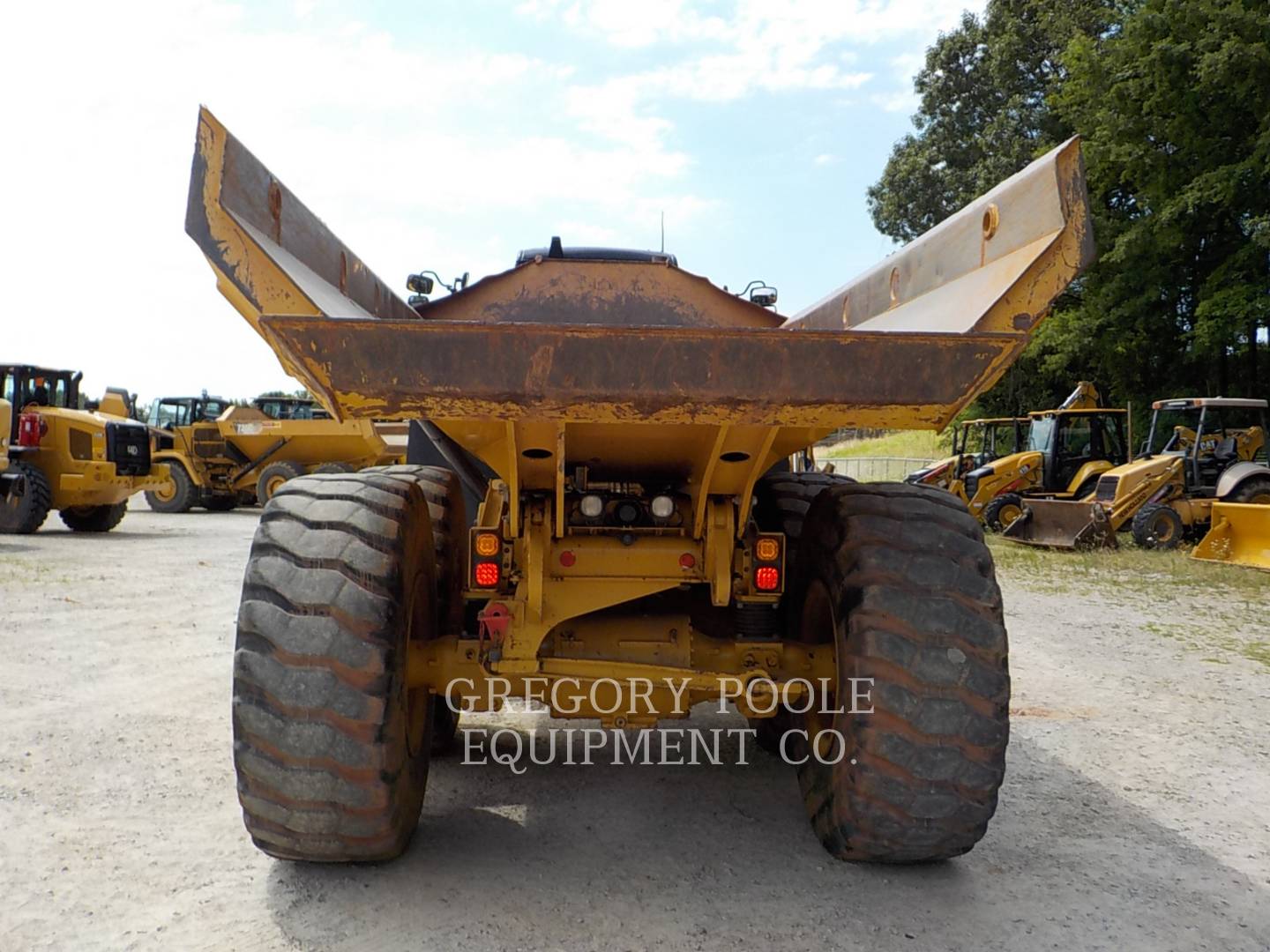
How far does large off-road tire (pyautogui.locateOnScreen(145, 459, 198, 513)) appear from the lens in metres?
18.7

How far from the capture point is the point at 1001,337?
228 cm

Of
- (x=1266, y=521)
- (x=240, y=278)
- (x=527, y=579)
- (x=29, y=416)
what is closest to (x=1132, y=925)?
(x=527, y=579)

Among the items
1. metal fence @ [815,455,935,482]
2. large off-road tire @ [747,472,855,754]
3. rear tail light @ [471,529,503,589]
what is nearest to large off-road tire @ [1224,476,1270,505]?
large off-road tire @ [747,472,855,754]

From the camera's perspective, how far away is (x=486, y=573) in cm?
328

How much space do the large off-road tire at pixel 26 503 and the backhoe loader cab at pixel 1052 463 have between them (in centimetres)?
1380

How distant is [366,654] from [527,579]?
0.66 m

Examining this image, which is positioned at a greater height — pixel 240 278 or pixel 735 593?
pixel 240 278

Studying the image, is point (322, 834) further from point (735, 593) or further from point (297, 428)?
point (297, 428)

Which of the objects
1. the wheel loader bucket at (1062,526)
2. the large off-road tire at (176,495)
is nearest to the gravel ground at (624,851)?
the wheel loader bucket at (1062,526)

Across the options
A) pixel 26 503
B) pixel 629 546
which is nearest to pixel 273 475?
pixel 26 503

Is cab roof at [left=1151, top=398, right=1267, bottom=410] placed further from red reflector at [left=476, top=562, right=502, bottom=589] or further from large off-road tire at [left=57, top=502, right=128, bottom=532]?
large off-road tire at [left=57, top=502, right=128, bottom=532]

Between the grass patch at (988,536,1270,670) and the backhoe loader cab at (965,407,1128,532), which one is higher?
the backhoe loader cab at (965,407,1128,532)

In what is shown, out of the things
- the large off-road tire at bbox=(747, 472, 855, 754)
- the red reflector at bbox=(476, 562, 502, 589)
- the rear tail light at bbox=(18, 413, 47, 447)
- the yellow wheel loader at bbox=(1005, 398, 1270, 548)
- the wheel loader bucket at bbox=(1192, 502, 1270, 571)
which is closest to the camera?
the red reflector at bbox=(476, 562, 502, 589)

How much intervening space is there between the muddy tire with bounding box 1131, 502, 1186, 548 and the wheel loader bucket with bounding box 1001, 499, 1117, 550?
384 mm
